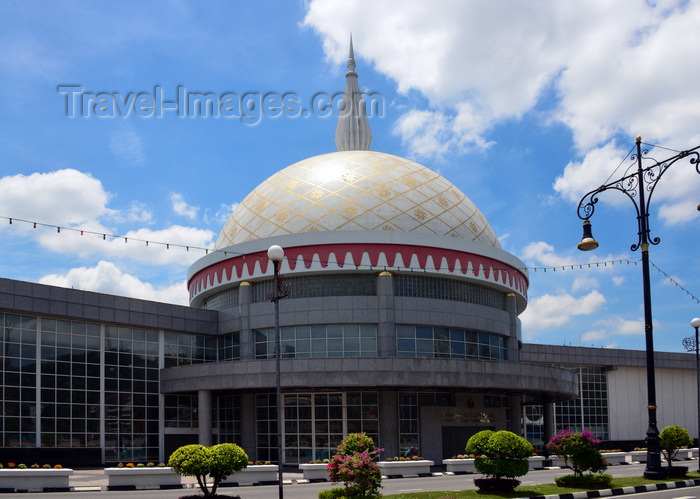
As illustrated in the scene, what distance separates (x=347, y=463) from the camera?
1964cm

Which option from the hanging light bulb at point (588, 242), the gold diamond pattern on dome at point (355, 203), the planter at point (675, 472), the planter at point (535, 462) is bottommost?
the planter at point (535, 462)

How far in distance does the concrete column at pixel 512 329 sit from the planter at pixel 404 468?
13809 millimetres

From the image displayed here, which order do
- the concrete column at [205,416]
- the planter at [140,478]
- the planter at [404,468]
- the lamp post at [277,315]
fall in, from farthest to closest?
the concrete column at [205,416], the planter at [404,468], the planter at [140,478], the lamp post at [277,315]

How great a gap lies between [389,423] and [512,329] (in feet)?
37.0

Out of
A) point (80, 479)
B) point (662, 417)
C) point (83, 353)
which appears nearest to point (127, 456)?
point (83, 353)

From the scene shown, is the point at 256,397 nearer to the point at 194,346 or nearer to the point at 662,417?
the point at 194,346

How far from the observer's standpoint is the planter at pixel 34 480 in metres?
25.6

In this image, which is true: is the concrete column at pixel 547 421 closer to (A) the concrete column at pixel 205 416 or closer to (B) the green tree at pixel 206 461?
(A) the concrete column at pixel 205 416

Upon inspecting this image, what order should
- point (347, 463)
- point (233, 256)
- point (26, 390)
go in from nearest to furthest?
point (347, 463) → point (26, 390) → point (233, 256)

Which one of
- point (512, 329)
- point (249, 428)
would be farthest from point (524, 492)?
point (512, 329)

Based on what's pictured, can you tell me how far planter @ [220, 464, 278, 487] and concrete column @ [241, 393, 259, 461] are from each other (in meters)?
11.8

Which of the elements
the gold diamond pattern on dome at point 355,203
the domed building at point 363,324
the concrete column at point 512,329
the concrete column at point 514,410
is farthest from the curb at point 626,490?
the gold diamond pattern on dome at point 355,203

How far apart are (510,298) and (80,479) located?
88.5 feet

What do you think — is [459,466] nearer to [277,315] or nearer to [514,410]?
[514,410]
